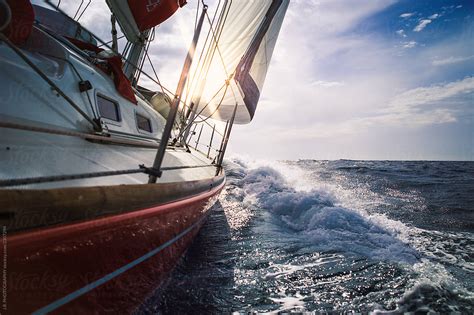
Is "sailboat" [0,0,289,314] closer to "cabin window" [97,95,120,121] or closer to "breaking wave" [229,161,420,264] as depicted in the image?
"cabin window" [97,95,120,121]

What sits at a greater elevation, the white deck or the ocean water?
the white deck

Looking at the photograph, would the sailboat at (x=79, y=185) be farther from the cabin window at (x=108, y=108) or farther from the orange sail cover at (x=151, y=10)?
the orange sail cover at (x=151, y=10)

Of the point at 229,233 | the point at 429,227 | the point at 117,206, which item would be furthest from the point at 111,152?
the point at 429,227

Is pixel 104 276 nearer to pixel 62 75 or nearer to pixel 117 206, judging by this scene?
pixel 117 206

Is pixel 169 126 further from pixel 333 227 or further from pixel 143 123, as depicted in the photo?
pixel 333 227

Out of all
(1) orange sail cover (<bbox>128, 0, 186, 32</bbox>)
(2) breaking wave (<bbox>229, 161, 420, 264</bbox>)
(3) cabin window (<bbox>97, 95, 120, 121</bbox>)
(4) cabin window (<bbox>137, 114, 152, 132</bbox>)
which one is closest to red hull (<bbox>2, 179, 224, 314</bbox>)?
(3) cabin window (<bbox>97, 95, 120, 121</bbox>)

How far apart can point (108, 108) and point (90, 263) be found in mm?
2035

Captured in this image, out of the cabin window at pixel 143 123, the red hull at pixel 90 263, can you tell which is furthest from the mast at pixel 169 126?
the cabin window at pixel 143 123

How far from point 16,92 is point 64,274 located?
4.99ft

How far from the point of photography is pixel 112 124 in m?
2.73

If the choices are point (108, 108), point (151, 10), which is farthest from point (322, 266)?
point (151, 10)

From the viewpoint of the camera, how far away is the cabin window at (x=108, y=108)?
273 cm

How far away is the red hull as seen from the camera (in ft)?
3.23

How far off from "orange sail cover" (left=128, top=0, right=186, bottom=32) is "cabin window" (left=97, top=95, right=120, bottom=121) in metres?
2.42
